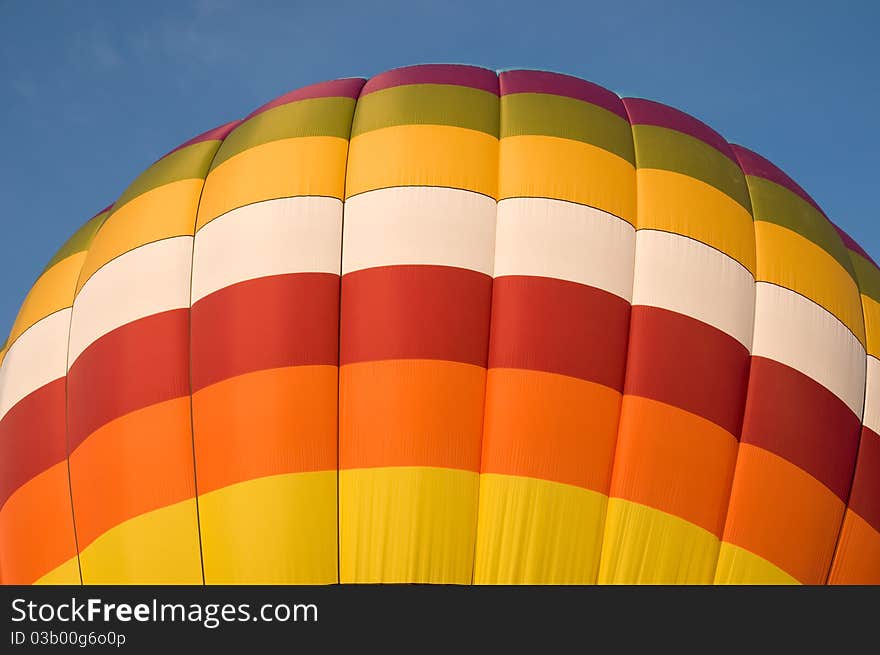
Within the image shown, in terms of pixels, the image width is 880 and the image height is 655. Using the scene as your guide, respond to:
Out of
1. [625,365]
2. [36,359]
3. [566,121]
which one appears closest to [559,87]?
[566,121]

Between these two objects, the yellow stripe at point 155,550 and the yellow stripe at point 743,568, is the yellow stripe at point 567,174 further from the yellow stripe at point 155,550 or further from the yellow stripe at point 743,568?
the yellow stripe at point 155,550

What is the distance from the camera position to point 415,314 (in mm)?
5016

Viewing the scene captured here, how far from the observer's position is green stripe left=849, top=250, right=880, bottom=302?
6.13 metres

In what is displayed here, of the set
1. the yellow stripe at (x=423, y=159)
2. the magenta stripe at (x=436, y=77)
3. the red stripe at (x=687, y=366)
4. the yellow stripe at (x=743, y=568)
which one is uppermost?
the magenta stripe at (x=436, y=77)

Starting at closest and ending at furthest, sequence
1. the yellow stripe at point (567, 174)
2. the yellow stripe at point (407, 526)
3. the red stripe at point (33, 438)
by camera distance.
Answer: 1. the yellow stripe at point (407, 526)
2. the yellow stripe at point (567, 174)
3. the red stripe at point (33, 438)

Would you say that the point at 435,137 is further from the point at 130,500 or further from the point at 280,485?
the point at 130,500

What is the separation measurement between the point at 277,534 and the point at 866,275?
3.80 m

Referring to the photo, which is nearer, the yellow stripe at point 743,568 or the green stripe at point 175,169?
the yellow stripe at point 743,568

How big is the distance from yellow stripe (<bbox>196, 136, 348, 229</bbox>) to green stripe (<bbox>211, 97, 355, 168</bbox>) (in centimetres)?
6

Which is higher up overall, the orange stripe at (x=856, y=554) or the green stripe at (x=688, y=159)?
the green stripe at (x=688, y=159)

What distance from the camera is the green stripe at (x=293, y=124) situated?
18.7 ft

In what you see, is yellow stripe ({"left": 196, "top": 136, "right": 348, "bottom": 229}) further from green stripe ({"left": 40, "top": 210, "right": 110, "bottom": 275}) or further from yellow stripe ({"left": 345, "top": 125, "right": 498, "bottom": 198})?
green stripe ({"left": 40, "top": 210, "right": 110, "bottom": 275})

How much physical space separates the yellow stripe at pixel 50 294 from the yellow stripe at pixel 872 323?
4398 millimetres

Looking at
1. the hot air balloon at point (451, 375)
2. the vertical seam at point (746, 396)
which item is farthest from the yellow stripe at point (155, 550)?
the vertical seam at point (746, 396)
